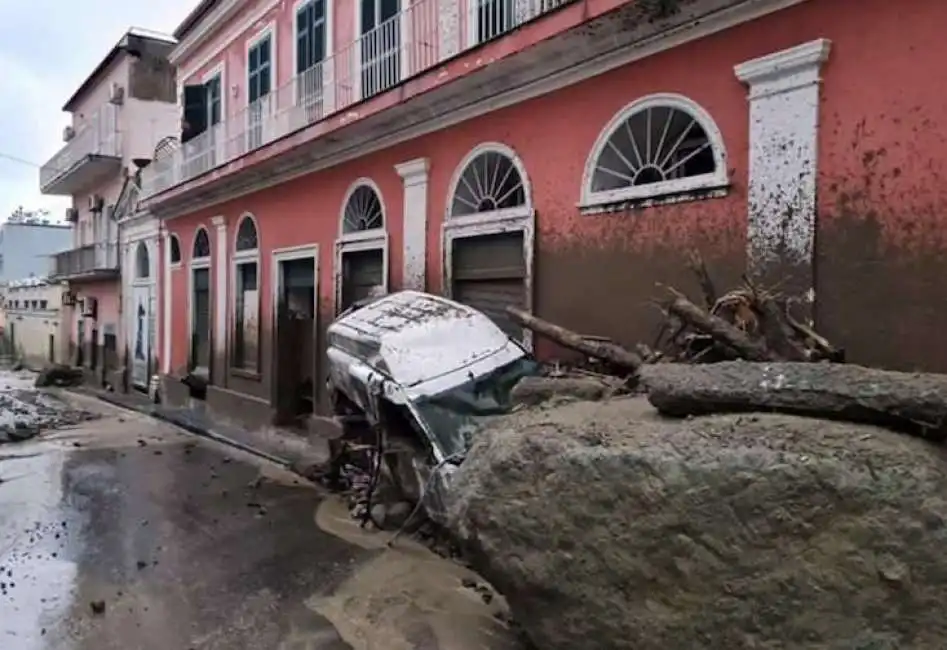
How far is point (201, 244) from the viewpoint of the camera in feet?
55.3

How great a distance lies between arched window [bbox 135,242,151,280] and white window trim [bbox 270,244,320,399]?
8677 millimetres

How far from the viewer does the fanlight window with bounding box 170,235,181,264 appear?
1812 centimetres

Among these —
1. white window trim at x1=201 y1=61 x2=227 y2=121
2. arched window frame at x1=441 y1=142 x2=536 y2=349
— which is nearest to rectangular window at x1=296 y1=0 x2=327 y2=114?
white window trim at x1=201 y1=61 x2=227 y2=121

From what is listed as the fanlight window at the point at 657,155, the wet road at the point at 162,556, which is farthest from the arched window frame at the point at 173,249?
the fanlight window at the point at 657,155

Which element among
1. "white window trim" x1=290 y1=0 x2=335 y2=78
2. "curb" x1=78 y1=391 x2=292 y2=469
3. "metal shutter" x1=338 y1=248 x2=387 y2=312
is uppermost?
"white window trim" x1=290 y1=0 x2=335 y2=78

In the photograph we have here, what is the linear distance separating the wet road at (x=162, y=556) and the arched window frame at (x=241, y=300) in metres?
3.14

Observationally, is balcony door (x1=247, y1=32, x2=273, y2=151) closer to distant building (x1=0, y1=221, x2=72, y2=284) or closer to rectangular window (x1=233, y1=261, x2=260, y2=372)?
rectangular window (x1=233, y1=261, x2=260, y2=372)

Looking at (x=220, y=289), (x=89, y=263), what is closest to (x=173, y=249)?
(x=220, y=289)

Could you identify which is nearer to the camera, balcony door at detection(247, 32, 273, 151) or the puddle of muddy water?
the puddle of muddy water

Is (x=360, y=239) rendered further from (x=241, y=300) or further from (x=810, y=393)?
(x=810, y=393)

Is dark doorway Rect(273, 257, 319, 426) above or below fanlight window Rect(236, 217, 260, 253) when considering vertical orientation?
below

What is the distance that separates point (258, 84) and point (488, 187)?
7.76 metres

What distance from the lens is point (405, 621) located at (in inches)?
206

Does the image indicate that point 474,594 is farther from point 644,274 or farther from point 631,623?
point 644,274
